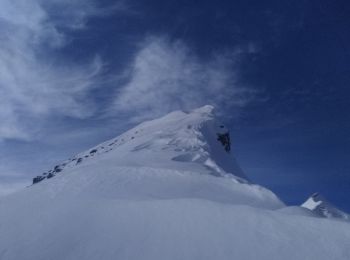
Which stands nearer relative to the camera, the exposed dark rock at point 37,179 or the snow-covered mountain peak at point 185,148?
the snow-covered mountain peak at point 185,148

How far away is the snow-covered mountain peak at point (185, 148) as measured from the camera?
44.9ft

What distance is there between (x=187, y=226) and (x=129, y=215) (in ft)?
3.32

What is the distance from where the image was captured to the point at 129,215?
18.2ft

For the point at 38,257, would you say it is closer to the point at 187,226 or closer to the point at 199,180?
the point at 187,226

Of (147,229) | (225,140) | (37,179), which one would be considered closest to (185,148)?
(225,140)

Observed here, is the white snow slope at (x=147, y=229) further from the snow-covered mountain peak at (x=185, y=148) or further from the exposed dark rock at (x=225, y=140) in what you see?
the exposed dark rock at (x=225, y=140)

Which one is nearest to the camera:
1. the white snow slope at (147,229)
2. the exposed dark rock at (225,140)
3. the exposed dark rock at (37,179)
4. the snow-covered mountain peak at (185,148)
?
the white snow slope at (147,229)

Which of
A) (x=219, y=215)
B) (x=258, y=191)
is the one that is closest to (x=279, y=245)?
(x=219, y=215)

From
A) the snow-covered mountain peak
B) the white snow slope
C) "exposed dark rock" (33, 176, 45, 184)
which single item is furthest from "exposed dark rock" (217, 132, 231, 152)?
the white snow slope

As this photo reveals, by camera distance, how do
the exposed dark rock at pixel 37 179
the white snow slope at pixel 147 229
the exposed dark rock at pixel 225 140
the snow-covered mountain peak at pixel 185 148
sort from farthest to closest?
1. the exposed dark rock at pixel 37 179
2. the exposed dark rock at pixel 225 140
3. the snow-covered mountain peak at pixel 185 148
4. the white snow slope at pixel 147 229

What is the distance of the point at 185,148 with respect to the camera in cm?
1669

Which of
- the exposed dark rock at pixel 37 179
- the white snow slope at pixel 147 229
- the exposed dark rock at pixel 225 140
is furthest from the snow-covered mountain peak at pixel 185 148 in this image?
the exposed dark rock at pixel 37 179

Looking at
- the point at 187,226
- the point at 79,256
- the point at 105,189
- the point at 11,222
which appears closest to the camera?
the point at 79,256

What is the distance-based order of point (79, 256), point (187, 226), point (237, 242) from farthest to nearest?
point (187, 226)
point (237, 242)
point (79, 256)
